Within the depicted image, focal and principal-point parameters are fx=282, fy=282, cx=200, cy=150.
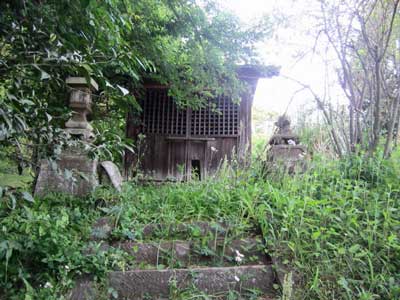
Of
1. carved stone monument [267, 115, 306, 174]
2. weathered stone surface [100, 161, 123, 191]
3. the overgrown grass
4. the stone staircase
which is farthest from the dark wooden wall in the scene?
the stone staircase

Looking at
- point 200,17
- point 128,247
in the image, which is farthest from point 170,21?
point 128,247

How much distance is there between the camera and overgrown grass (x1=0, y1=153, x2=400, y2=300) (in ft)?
5.79

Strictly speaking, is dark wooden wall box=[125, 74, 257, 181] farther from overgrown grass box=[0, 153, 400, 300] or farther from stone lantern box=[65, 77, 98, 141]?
overgrown grass box=[0, 153, 400, 300]

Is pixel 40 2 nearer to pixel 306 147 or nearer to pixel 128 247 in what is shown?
pixel 128 247

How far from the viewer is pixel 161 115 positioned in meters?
6.74

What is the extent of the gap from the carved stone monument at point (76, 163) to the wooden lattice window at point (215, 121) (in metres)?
3.48

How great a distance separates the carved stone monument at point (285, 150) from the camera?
→ 344 cm

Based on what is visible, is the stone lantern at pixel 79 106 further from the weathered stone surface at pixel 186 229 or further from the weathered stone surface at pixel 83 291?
the weathered stone surface at pixel 83 291

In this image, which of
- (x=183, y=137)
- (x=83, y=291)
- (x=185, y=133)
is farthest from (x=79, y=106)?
(x=185, y=133)

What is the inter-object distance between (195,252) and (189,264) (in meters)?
0.10

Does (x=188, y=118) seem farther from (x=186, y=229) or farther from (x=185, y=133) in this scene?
(x=186, y=229)

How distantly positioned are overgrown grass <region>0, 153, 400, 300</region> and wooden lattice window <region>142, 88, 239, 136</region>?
3.45m

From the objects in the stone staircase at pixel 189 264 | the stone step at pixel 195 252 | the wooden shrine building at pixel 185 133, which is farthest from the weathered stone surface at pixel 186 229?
the wooden shrine building at pixel 185 133

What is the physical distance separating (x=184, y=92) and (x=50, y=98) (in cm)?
261
